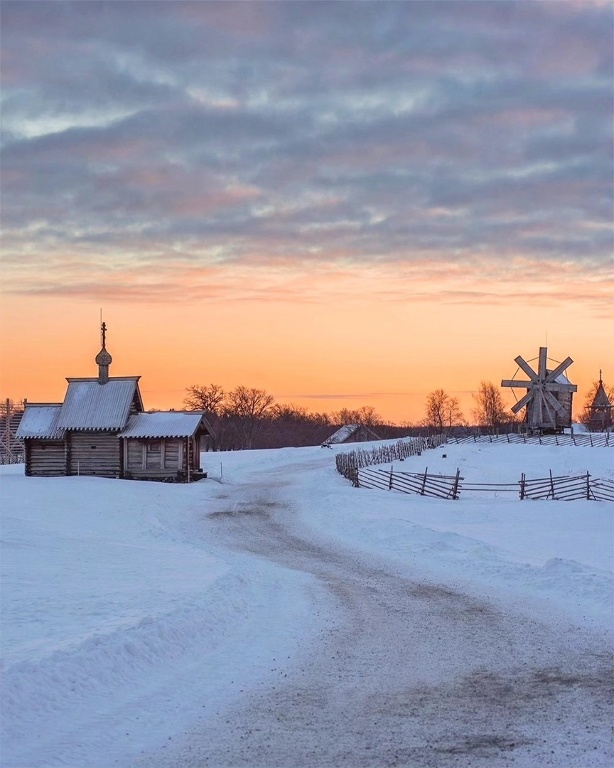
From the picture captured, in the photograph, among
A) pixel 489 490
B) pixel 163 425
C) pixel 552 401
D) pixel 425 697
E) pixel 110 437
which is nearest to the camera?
pixel 425 697

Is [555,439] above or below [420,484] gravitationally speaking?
above

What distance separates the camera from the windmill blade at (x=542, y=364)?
80.2 m

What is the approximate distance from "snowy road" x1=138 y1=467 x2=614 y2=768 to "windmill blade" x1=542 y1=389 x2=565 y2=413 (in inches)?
2602

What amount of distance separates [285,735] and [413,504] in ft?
89.3

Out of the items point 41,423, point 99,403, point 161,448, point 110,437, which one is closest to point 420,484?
point 161,448

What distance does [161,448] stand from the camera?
44.3 metres

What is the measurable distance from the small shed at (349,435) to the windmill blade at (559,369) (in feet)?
77.4

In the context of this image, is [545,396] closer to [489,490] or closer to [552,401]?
[552,401]

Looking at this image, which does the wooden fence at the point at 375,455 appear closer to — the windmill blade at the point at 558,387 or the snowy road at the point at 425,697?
the windmill blade at the point at 558,387

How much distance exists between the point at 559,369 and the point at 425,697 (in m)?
74.4

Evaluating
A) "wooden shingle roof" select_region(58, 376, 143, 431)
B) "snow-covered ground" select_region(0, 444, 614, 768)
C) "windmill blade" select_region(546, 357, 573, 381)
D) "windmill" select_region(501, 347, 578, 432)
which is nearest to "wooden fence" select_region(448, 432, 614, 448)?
"windmill" select_region(501, 347, 578, 432)

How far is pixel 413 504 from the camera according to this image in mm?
34844

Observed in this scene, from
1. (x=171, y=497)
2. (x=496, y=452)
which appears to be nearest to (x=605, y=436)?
(x=496, y=452)

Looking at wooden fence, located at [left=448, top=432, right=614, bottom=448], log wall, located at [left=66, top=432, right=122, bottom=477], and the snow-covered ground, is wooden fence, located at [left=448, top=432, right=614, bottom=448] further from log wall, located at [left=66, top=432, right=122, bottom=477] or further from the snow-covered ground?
log wall, located at [left=66, top=432, right=122, bottom=477]
